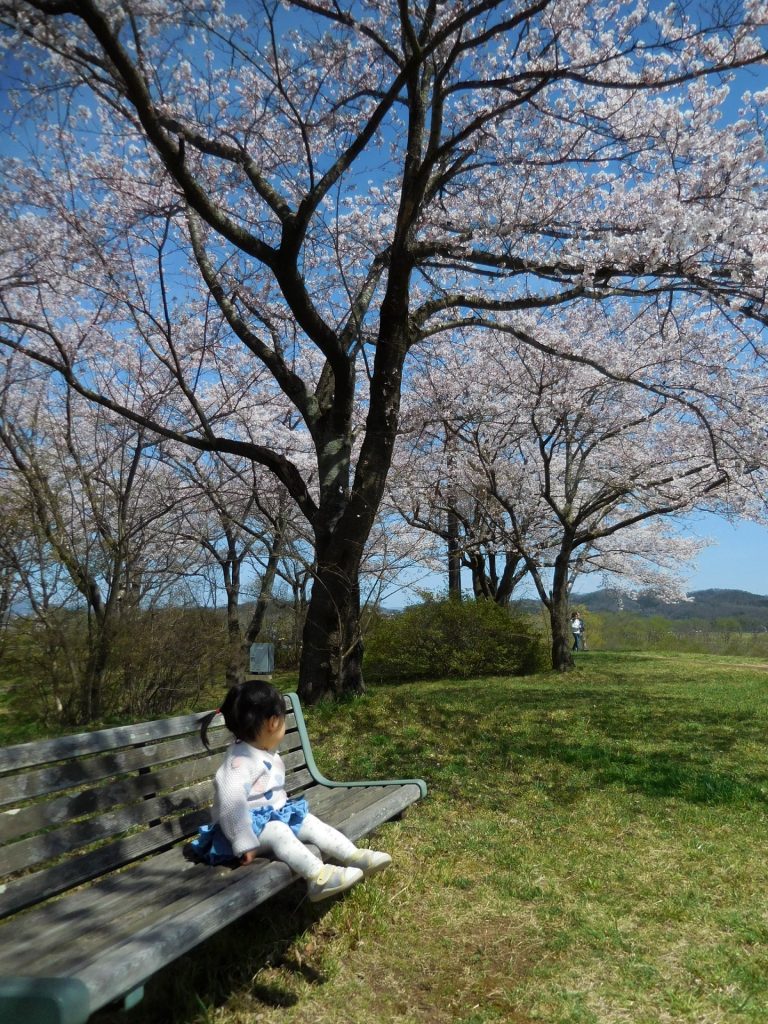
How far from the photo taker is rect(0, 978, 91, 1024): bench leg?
4.85 ft

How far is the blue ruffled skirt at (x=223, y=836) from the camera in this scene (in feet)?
8.96

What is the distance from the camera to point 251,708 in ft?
9.80

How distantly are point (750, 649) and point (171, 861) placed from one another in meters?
26.6

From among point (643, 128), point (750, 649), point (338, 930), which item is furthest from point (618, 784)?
point (750, 649)

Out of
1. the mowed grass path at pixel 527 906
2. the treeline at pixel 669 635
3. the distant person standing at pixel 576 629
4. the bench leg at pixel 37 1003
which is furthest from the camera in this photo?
the treeline at pixel 669 635

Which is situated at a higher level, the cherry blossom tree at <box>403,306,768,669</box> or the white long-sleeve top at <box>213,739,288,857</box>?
the cherry blossom tree at <box>403,306,768,669</box>

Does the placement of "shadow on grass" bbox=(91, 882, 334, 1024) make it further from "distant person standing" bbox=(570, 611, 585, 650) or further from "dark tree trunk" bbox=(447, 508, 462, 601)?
"distant person standing" bbox=(570, 611, 585, 650)

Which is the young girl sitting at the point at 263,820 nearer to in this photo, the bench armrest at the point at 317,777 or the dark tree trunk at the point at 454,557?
the bench armrest at the point at 317,777

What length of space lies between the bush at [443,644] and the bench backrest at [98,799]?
34.3ft

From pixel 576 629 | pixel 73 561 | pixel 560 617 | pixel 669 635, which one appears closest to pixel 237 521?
pixel 73 561

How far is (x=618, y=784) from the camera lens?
5309 mm

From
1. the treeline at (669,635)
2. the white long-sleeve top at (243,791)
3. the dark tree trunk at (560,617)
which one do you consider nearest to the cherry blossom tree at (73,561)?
the white long-sleeve top at (243,791)

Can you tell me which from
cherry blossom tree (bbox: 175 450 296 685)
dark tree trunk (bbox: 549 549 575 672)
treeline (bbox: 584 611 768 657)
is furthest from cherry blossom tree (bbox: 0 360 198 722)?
treeline (bbox: 584 611 768 657)

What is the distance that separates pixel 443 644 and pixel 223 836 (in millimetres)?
11292
